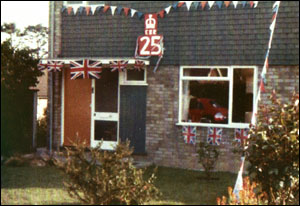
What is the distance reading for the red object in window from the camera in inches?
430

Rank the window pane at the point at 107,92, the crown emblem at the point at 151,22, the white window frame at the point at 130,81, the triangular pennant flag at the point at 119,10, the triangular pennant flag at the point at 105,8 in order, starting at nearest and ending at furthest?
the crown emblem at the point at 151,22
the white window frame at the point at 130,81
the triangular pennant flag at the point at 119,10
the triangular pennant flag at the point at 105,8
the window pane at the point at 107,92

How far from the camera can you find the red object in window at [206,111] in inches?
430

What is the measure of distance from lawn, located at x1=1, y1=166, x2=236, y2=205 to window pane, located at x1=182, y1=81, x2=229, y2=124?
52.1 inches

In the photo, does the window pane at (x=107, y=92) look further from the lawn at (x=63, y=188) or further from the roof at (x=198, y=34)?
the lawn at (x=63, y=188)

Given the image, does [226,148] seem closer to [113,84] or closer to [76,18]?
[113,84]

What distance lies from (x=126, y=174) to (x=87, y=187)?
0.59 meters

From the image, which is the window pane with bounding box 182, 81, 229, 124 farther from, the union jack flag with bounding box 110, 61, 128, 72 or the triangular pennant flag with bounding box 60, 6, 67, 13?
the triangular pennant flag with bounding box 60, 6, 67, 13

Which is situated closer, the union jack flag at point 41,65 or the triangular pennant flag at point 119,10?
the union jack flag at point 41,65

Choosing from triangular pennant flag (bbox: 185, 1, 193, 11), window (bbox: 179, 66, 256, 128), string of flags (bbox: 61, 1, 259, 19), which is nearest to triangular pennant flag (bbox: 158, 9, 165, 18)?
string of flags (bbox: 61, 1, 259, 19)

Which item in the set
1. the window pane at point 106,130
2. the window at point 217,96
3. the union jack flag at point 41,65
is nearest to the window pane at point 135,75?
the window at point 217,96

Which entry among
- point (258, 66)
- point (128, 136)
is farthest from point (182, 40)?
point (128, 136)

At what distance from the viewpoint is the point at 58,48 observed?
12008 millimetres

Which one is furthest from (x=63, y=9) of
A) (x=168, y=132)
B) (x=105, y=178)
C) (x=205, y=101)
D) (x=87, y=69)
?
(x=105, y=178)

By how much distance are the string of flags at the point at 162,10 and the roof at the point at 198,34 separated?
2.8 inches
